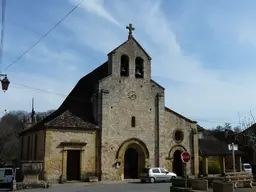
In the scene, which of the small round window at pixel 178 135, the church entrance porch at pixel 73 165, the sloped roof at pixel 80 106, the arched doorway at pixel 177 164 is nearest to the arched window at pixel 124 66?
the sloped roof at pixel 80 106

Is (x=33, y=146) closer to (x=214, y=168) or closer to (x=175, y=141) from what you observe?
(x=175, y=141)

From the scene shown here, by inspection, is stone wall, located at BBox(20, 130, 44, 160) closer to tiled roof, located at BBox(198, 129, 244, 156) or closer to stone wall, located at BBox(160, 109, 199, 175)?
stone wall, located at BBox(160, 109, 199, 175)

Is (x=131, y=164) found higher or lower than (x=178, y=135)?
lower

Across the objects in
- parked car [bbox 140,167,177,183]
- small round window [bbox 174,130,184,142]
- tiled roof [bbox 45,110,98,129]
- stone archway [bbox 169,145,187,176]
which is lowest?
parked car [bbox 140,167,177,183]

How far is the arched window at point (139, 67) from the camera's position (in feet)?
113

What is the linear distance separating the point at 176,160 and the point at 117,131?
7621 mm

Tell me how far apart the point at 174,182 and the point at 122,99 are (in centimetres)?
1388

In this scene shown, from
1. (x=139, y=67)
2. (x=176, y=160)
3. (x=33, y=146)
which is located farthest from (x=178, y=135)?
(x=33, y=146)

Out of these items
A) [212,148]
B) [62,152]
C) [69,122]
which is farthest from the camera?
[212,148]

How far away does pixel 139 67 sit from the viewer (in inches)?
1366

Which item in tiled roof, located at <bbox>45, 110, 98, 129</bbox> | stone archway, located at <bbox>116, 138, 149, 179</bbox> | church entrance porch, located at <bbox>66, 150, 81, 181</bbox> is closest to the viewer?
tiled roof, located at <bbox>45, 110, 98, 129</bbox>

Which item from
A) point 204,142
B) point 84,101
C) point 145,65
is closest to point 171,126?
point 145,65

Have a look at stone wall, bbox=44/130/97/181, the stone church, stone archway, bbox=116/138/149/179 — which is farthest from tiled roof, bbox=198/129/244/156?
stone wall, bbox=44/130/97/181

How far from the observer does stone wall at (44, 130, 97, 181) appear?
1113 inches
